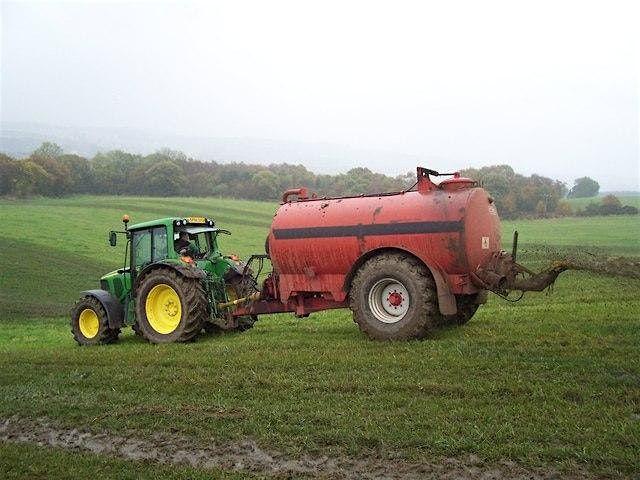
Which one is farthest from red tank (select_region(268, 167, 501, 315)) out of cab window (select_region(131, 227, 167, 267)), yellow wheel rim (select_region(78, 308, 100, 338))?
yellow wheel rim (select_region(78, 308, 100, 338))

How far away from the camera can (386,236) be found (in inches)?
407

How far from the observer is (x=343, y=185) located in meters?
52.1

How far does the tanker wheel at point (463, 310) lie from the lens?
1106cm

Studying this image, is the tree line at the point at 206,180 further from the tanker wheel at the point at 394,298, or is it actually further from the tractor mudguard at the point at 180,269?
the tanker wheel at the point at 394,298

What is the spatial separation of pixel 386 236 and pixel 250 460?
5098 millimetres

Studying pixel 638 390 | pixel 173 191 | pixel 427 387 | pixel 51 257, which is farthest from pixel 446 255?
pixel 173 191

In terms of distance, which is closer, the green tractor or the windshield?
the green tractor

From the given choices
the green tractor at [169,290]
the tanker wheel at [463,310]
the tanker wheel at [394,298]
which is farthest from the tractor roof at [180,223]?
the tanker wheel at [463,310]

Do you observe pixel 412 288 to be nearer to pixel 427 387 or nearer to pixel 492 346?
pixel 492 346

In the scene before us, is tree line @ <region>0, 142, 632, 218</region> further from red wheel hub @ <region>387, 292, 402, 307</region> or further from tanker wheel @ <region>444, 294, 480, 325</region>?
red wheel hub @ <region>387, 292, 402, 307</region>

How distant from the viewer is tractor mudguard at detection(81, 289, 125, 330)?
13.3 metres

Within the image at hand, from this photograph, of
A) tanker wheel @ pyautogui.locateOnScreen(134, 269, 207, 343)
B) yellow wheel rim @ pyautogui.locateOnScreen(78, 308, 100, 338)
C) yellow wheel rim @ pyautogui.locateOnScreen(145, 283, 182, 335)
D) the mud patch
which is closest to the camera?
the mud patch

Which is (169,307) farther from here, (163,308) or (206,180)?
(206,180)

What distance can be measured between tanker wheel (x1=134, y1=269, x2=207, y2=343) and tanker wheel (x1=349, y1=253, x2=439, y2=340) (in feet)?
10.5
